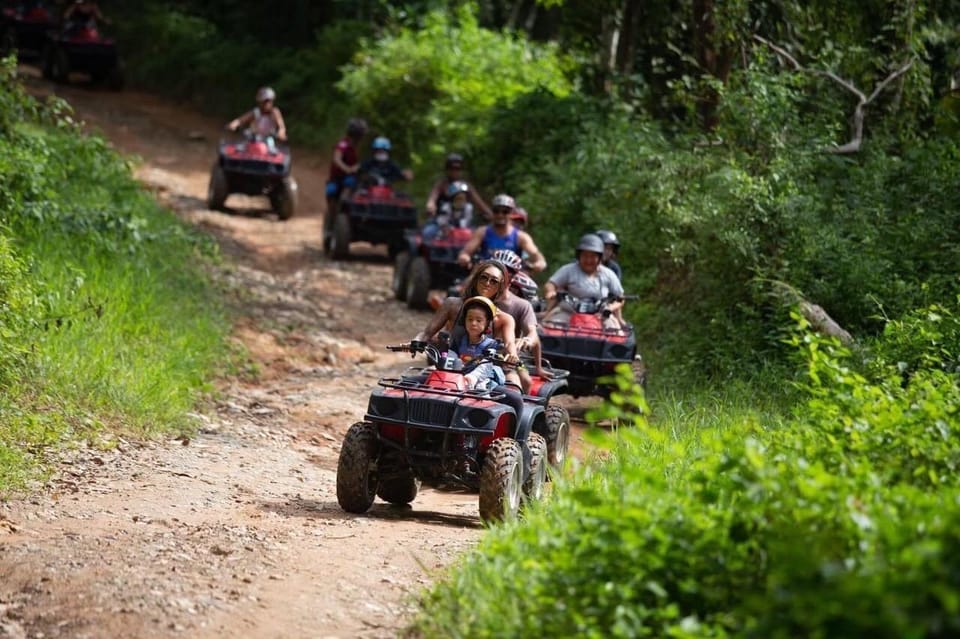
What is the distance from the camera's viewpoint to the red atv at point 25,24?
31031mm

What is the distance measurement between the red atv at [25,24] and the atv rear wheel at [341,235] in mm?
15227

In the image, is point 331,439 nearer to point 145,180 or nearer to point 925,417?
point 925,417

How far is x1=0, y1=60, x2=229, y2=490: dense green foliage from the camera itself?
33.1 ft

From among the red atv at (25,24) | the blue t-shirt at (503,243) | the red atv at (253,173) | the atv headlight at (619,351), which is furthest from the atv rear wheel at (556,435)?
the red atv at (25,24)

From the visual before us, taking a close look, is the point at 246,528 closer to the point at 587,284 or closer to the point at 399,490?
the point at 399,490

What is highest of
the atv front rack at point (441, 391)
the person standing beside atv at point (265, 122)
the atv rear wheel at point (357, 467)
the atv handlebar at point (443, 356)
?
the person standing beside atv at point (265, 122)

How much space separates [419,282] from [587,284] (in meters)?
4.28

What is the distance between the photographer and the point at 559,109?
2112 centimetres

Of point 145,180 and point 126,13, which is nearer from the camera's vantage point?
point 145,180

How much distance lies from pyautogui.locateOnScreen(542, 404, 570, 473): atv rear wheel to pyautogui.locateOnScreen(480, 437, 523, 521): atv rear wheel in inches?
64.9

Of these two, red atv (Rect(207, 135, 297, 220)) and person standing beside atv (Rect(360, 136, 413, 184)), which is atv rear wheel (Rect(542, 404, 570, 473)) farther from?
red atv (Rect(207, 135, 297, 220))

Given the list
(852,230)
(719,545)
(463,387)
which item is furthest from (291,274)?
(719,545)

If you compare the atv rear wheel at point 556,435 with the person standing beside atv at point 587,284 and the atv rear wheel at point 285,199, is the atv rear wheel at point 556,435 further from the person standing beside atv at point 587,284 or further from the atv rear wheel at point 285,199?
the atv rear wheel at point 285,199

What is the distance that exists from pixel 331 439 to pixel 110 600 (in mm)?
5118
